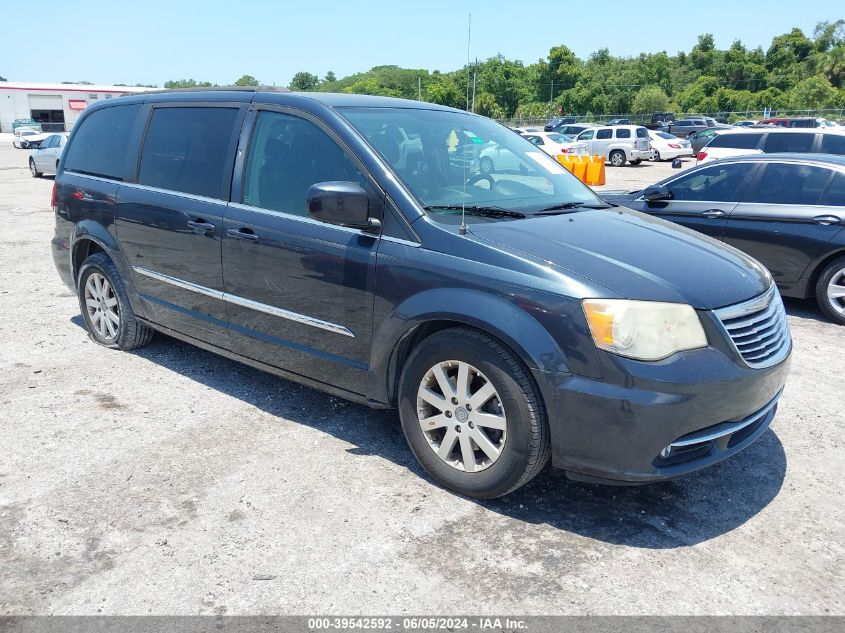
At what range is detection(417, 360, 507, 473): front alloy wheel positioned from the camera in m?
3.25

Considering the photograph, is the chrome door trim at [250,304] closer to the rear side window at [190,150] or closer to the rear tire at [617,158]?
the rear side window at [190,150]

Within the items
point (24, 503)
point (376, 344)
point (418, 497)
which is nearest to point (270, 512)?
point (418, 497)

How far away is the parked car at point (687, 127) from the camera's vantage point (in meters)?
44.5

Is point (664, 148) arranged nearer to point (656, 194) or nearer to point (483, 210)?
point (656, 194)

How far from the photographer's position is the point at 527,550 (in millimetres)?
3047

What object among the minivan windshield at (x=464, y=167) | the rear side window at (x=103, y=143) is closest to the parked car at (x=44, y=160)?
the rear side window at (x=103, y=143)

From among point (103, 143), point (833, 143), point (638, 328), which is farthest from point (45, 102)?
point (638, 328)

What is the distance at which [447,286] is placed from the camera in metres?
3.29

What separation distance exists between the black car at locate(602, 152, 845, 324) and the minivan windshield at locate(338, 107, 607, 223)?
127 inches

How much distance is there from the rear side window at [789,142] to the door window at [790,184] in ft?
22.3

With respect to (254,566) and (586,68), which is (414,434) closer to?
(254,566)

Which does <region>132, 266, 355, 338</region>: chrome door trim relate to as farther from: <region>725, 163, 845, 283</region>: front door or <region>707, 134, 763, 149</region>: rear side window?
<region>707, 134, 763, 149</region>: rear side window

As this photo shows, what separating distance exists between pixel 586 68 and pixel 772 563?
10464 cm

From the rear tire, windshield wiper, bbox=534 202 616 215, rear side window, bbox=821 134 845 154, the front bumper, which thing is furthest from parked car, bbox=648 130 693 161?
the front bumper
